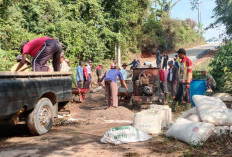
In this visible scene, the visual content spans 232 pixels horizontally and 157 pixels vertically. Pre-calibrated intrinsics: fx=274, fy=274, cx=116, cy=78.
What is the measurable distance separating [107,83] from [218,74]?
567cm

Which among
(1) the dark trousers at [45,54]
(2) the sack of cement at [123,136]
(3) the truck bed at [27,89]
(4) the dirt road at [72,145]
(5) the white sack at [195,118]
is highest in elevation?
(1) the dark trousers at [45,54]

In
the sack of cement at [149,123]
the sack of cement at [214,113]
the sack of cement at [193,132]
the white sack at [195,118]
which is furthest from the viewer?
the sack of cement at [149,123]

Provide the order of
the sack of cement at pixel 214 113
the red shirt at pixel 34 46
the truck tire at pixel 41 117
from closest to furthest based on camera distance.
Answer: the sack of cement at pixel 214 113 → the truck tire at pixel 41 117 → the red shirt at pixel 34 46

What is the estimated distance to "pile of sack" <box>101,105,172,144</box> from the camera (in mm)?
4639

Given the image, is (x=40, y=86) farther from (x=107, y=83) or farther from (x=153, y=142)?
(x=107, y=83)

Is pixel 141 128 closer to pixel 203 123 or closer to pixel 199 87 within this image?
pixel 203 123

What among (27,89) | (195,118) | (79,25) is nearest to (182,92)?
(195,118)

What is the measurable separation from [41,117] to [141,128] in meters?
1.93

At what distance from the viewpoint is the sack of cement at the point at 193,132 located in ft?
14.5

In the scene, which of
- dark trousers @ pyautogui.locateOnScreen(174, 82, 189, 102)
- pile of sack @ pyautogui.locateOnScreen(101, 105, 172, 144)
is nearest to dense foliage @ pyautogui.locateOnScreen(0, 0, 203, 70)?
dark trousers @ pyautogui.locateOnScreen(174, 82, 189, 102)

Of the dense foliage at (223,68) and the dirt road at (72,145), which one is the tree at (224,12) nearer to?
the dense foliage at (223,68)

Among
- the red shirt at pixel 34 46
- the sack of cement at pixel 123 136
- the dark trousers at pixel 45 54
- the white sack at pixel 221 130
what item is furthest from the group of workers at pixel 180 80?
the red shirt at pixel 34 46

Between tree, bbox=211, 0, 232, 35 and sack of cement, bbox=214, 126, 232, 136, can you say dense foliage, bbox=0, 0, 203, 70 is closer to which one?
tree, bbox=211, 0, 232, 35

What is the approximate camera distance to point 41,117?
5.27 metres
